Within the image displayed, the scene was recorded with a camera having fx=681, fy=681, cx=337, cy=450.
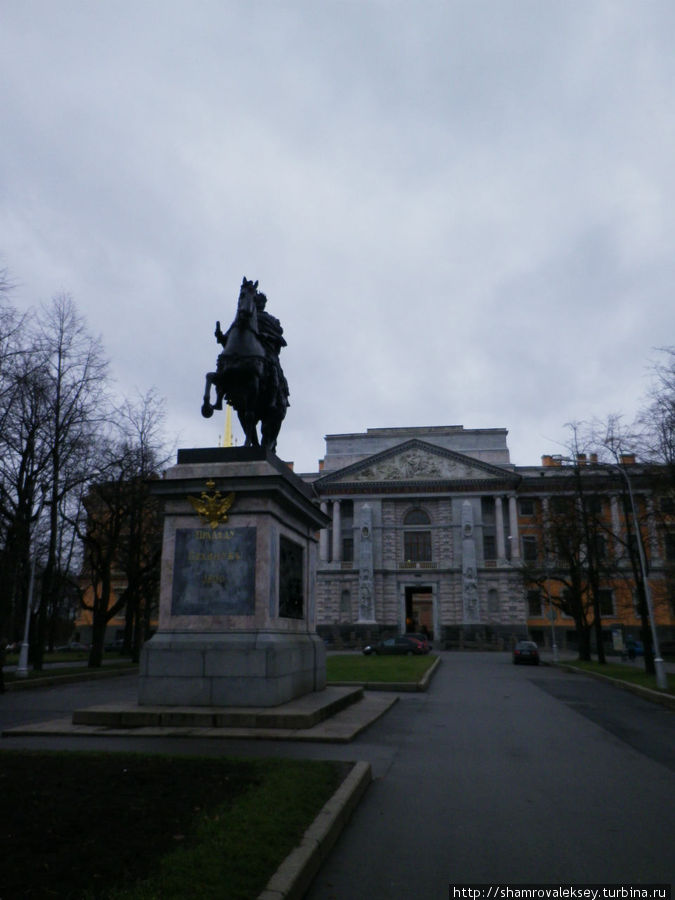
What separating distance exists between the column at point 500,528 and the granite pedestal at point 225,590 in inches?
2486

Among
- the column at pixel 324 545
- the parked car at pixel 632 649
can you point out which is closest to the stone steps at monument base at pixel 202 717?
the parked car at pixel 632 649

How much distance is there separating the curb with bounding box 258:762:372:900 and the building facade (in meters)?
65.3

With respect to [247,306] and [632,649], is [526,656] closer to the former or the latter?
[632,649]

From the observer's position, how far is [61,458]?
87.4 feet

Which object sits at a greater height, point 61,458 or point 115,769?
point 61,458

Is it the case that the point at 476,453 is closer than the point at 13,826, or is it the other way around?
the point at 13,826

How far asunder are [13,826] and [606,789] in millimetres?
5982

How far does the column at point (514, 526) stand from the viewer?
71.5 meters

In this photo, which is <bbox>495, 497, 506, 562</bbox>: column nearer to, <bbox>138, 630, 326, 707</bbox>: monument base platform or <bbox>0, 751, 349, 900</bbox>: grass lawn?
<bbox>138, 630, 326, 707</bbox>: monument base platform

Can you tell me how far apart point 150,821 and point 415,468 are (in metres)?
72.0

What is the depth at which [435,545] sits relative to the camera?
75.6 metres

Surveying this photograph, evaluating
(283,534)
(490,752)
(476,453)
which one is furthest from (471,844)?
(476,453)

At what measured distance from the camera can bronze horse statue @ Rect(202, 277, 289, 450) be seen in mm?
12914

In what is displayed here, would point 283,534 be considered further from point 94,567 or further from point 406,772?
point 94,567
